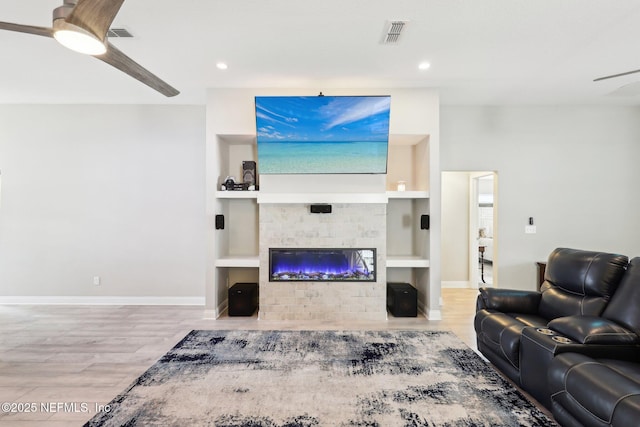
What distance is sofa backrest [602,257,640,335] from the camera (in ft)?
7.33

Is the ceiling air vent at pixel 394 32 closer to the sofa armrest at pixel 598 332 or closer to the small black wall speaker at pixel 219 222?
the sofa armrest at pixel 598 332

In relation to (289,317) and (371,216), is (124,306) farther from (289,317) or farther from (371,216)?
(371,216)

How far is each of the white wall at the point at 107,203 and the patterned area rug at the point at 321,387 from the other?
208 cm

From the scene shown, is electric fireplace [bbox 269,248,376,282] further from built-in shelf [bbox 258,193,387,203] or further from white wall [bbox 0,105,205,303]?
white wall [bbox 0,105,205,303]

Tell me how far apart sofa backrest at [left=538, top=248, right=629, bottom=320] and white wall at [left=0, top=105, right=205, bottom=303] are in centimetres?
450

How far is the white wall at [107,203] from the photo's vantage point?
5160 mm

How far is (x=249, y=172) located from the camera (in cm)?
470

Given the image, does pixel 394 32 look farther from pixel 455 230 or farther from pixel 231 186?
pixel 455 230

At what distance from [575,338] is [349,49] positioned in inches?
121

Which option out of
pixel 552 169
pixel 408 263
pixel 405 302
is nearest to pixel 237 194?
pixel 408 263

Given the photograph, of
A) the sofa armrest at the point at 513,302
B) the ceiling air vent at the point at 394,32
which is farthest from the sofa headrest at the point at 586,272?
the ceiling air vent at the point at 394,32

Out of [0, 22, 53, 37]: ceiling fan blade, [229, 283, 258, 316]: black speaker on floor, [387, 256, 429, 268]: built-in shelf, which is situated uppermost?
[0, 22, 53, 37]: ceiling fan blade

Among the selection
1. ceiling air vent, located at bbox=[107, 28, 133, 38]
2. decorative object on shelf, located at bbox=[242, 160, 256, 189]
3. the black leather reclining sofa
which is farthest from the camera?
decorative object on shelf, located at bbox=[242, 160, 256, 189]

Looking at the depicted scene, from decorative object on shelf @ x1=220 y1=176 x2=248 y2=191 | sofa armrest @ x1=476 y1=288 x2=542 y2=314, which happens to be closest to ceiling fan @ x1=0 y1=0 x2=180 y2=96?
decorative object on shelf @ x1=220 y1=176 x2=248 y2=191
